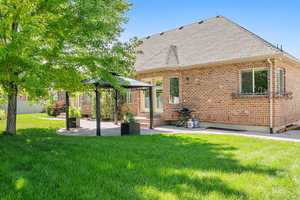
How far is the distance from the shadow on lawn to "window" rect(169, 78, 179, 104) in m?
7.22

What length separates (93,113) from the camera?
17609 mm

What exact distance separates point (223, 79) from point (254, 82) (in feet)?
4.82

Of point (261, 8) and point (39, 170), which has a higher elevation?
point (261, 8)

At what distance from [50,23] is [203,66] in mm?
8111

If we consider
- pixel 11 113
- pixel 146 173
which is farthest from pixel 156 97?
pixel 146 173

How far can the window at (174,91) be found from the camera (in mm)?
13695

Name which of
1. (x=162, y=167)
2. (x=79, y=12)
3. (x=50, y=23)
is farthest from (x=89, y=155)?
(x=79, y=12)

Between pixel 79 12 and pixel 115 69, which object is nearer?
pixel 79 12

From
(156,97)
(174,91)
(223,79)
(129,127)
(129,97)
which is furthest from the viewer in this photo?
(129,97)

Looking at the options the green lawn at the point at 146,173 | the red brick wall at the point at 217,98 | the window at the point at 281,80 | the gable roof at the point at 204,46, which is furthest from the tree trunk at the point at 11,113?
the window at the point at 281,80

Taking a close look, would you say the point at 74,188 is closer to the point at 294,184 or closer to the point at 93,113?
the point at 294,184

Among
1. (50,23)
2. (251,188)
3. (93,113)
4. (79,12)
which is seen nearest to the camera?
(251,188)

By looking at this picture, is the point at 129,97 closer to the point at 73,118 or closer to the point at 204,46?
the point at 73,118

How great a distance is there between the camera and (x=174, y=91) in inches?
542
